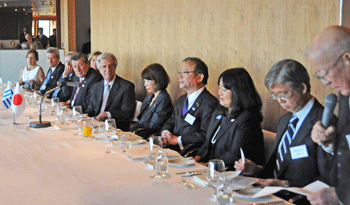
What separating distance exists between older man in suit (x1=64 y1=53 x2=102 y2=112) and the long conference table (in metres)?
2.80

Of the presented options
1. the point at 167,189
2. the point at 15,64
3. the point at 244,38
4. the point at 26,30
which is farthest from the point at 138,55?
the point at 26,30

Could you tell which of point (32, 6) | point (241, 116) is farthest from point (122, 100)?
point (32, 6)

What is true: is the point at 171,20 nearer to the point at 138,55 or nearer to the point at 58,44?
the point at 138,55

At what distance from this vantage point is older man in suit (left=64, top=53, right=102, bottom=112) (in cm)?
612

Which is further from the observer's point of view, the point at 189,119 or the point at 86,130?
the point at 189,119

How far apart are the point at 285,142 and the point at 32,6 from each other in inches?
586

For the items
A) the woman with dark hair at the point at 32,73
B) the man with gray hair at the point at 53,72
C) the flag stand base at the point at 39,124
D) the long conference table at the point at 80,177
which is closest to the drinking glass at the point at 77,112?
the flag stand base at the point at 39,124

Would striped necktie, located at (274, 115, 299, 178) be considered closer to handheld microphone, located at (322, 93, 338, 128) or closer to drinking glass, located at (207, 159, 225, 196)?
handheld microphone, located at (322, 93, 338, 128)

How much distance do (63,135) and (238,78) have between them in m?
1.63

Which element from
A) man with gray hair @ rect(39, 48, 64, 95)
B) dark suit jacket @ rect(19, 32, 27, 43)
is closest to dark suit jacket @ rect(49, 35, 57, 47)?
dark suit jacket @ rect(19, 32, 27, 43)

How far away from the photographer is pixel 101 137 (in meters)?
3.36

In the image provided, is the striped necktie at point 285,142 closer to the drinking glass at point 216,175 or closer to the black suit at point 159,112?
the drinking glass at point 216,175

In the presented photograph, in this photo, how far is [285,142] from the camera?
263cm

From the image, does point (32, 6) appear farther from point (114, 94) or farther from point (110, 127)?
point (110, 127)
